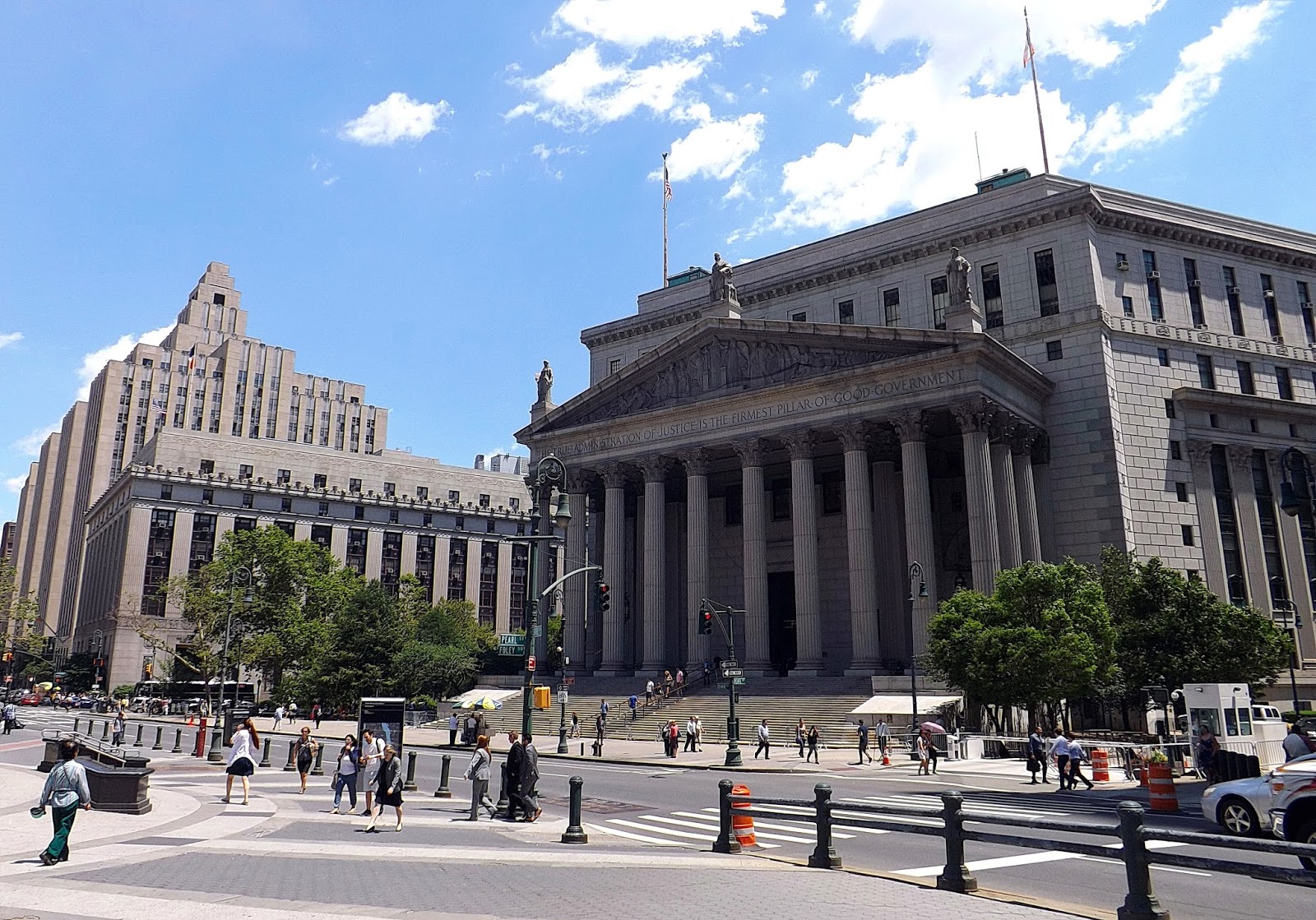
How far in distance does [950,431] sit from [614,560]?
21801 millimetres

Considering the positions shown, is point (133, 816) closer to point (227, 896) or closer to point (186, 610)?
point (227, 896)

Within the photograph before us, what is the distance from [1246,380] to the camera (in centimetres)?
6053

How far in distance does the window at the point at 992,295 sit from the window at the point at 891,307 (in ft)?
18.6

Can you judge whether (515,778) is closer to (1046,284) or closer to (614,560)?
(614,560)

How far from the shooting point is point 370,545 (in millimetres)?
114875

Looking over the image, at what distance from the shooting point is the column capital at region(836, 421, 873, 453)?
50656mm

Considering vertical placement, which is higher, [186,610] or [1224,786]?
[186,610]

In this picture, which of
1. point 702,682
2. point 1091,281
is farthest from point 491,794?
point 1091,281

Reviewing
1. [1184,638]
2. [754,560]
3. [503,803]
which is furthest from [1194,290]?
[503,803]

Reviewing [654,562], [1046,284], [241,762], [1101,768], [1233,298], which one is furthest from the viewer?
[1233,298]

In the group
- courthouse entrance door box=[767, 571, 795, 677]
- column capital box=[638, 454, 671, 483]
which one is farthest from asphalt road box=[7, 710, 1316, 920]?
courthouse entrance door box=[767, 571, 795, 677]

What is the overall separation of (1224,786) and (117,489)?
11867 cm

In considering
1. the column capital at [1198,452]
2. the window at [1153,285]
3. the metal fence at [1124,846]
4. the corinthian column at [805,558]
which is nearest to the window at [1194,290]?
the window at [1153,285]

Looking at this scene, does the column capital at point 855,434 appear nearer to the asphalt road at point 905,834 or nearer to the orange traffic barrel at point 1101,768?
the asphalt road at point 905,834
